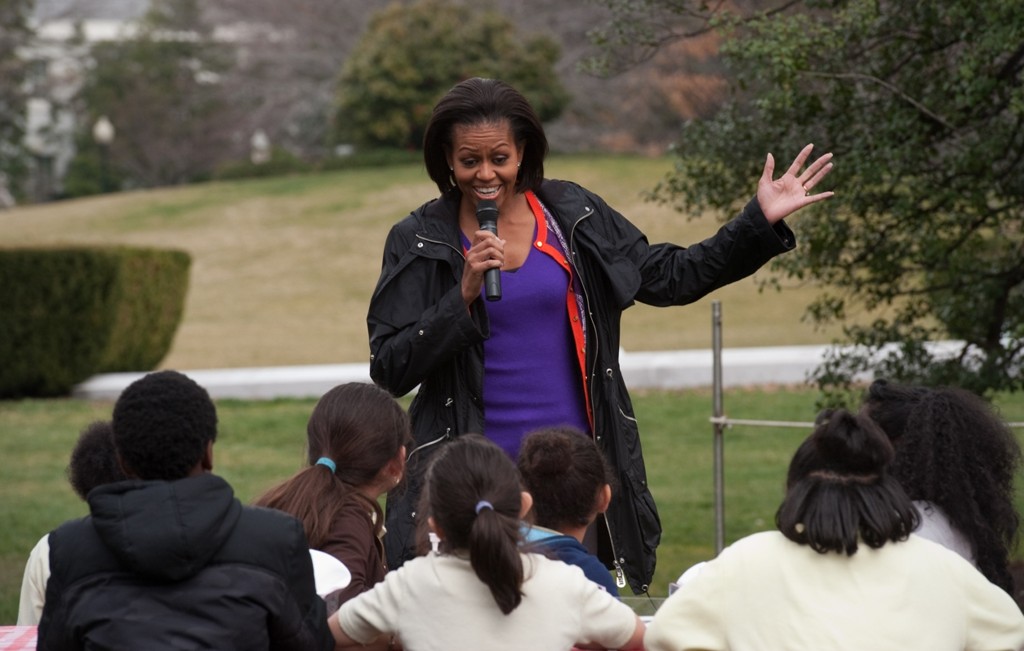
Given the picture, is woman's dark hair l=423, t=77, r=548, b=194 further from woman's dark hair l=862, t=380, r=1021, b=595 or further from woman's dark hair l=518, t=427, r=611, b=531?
woman's dark hair l=862, t=380, r=1021, b=595

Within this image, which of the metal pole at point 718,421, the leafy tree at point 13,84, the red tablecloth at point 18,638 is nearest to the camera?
the red tablecloth at point 18,638

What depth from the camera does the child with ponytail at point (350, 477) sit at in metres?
3.55

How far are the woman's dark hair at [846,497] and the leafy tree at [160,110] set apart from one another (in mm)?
43638

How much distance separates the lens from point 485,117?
3.82 metres

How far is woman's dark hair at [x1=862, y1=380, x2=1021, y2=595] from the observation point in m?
3.47

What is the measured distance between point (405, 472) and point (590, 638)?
94cm

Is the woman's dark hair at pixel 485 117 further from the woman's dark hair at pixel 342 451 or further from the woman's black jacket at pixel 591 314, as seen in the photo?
the woman's dark hair at pixel 342 451

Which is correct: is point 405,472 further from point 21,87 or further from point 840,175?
point 21,87

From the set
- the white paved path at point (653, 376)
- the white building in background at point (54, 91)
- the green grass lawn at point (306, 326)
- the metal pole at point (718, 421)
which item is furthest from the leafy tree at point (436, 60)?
Answer: the metal pole at point (718, 421)

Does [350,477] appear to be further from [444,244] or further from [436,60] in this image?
[436,60]


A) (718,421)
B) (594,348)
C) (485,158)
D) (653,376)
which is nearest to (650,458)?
(653,376)

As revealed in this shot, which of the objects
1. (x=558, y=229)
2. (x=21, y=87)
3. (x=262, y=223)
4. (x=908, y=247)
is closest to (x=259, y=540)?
(x=558, y=229)

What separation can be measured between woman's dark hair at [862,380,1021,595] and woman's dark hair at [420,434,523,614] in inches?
39.9

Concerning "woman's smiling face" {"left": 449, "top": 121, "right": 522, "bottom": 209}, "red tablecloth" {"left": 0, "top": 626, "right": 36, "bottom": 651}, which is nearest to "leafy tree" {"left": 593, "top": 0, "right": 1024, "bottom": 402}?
"woman's smiling face" {"left": 449, "top": 121, "right": 522, "bottom": 209}
